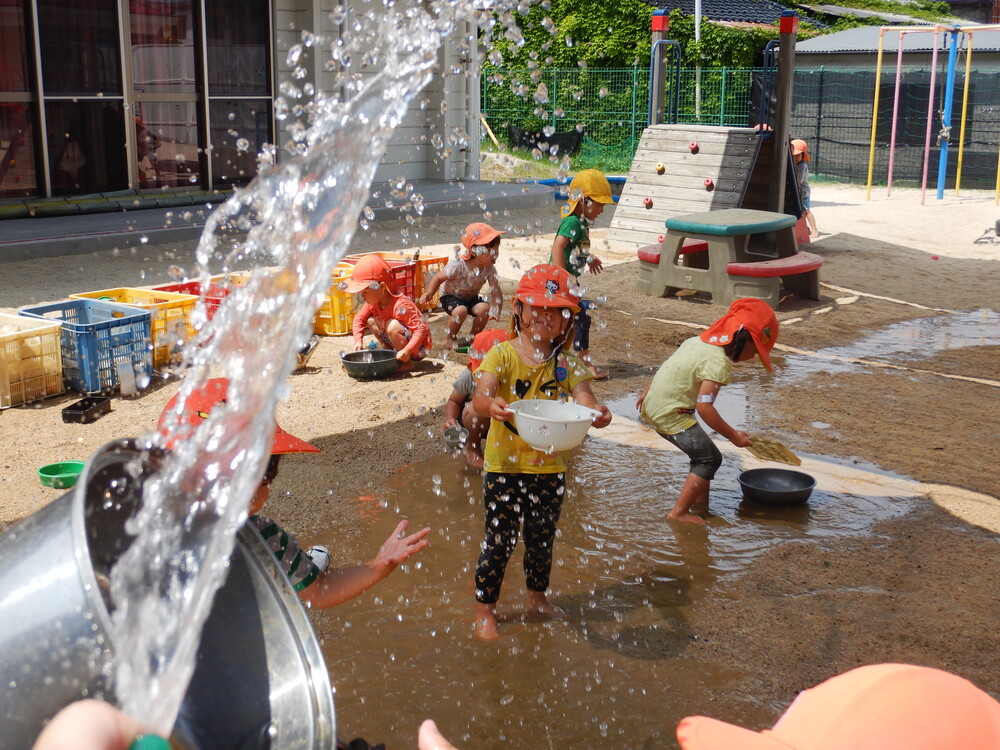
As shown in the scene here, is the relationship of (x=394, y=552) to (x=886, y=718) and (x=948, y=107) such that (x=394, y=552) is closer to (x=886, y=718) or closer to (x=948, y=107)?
(x=886, y=718)

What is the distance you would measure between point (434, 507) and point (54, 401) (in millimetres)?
3094

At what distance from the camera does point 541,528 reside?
13.4 feet

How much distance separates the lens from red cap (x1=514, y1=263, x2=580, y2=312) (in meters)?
3.99

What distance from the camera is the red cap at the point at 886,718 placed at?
1345mm

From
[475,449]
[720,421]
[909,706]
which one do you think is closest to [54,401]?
[475,449]

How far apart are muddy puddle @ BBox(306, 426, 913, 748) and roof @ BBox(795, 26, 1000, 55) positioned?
893 inches

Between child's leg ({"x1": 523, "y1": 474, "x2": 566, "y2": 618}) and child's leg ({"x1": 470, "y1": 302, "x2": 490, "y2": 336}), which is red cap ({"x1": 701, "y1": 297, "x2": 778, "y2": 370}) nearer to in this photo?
child's leg ({"x1": 523, "y1": 474, "x2": 566, "y2": 618})

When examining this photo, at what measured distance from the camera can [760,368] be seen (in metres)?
8.33

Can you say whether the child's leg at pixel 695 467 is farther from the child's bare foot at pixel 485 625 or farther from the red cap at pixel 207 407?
the red cap at pixel 207 407

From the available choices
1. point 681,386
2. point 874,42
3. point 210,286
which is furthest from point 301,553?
point 874,42

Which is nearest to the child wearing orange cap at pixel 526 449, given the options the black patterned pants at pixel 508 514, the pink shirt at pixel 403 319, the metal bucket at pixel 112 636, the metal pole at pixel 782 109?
the black patterned pants at pixel 508 514

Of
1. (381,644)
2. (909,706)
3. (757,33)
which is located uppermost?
(757,33)

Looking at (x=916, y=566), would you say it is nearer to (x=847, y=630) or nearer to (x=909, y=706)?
(x=847, y=630)

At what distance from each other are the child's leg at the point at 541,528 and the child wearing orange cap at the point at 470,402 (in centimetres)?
114
